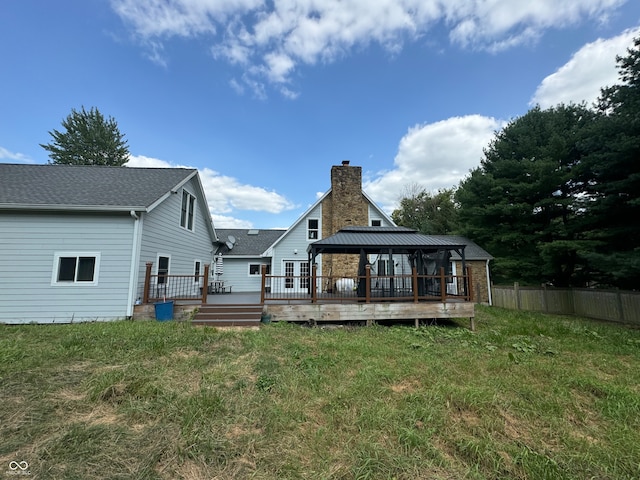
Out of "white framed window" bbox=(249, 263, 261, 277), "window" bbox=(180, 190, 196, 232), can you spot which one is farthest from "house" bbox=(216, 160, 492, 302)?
"window" bbox=(180, 190, 196, 232)

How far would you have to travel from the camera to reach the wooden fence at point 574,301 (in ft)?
33.2

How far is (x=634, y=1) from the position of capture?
28.9ft

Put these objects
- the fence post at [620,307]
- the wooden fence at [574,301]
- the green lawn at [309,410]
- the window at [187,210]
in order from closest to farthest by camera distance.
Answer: the green lawn at [309,410]
the wooden fence at [574,301]
the fence post at [620,307]
the window at [187,210]

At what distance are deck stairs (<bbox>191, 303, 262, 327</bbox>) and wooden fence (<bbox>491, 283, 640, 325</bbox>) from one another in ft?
45.6

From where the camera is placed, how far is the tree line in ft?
31.7

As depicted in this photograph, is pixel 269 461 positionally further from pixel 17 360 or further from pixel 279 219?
pixel 279 219

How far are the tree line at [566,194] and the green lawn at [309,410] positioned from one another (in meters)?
7.88

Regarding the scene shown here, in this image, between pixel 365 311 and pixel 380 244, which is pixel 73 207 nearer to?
pixel 365 311

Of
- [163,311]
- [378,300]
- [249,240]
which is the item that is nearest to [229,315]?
[163,311]

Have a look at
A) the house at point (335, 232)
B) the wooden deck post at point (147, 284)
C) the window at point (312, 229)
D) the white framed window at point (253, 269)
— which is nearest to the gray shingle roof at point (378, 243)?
the house at point (335, 232)

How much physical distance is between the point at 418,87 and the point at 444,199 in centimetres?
1913

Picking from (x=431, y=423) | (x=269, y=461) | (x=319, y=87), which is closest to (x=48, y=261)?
(x=269, y=461)

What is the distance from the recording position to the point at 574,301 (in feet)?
41.0

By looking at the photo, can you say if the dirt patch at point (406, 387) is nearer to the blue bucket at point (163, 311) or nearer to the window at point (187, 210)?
the blue bucket at point (163, 311)
